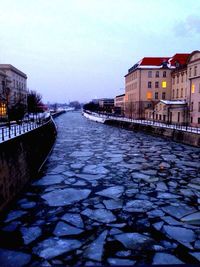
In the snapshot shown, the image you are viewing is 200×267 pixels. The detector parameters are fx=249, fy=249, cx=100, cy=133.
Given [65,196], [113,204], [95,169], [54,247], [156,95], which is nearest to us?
[54,247]

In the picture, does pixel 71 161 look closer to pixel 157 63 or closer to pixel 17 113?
pixel 17 113

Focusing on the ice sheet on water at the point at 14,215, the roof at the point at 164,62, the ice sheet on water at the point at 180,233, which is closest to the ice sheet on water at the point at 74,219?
the ice sheet on water at the point at 14,215

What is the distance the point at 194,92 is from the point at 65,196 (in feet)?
93.2

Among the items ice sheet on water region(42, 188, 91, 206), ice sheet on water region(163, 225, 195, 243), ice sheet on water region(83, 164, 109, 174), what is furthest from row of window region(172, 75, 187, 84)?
ice sheet on water region(163, 225, 195, 243)

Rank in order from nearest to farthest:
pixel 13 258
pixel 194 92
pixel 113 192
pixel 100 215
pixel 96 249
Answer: pixel 13 258 → pixel 96 249 → pixel 100 215 → pixel 113 192 → pixel 194 92

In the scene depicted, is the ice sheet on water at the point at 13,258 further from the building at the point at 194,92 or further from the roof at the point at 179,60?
the roof at the point at 179,60

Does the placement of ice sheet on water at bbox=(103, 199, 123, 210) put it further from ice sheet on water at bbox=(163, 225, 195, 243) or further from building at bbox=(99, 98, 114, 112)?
building at bbox=(99, 98, 114, 112)

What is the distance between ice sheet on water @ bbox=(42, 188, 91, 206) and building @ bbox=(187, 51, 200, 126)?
2461cm

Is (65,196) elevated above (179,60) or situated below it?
below

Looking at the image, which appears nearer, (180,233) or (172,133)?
(180,233)

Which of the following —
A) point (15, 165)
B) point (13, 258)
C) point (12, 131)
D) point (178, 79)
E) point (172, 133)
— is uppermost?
point (178, 79)

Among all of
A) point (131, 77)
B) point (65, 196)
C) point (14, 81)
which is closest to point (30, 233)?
point (65, 196)

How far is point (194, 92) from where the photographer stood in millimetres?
33156

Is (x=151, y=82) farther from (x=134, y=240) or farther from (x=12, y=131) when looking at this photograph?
(x=134, y=240)
